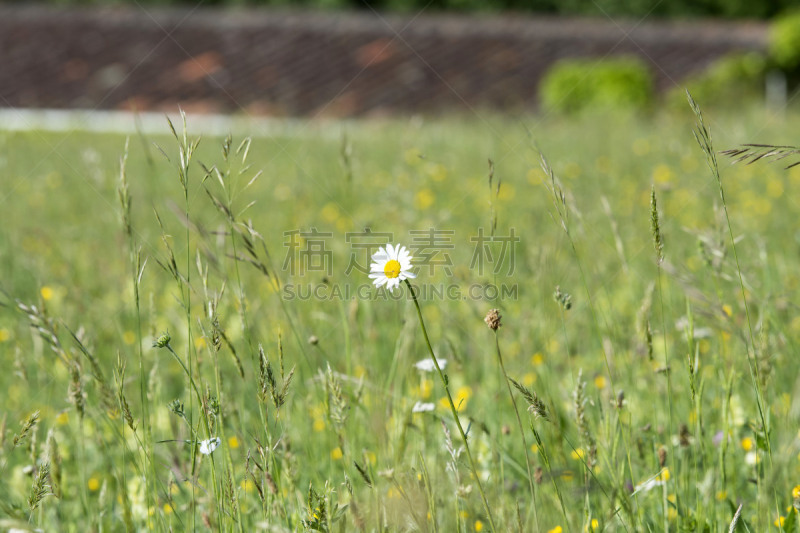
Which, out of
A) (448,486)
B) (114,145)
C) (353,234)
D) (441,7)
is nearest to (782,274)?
(448,486)

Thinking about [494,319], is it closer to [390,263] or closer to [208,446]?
[390,263]

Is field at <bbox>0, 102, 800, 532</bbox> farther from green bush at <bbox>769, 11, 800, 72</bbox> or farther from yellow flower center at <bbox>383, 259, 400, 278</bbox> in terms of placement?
green bush at <bbox>769, 11, 800, 72</bbox>

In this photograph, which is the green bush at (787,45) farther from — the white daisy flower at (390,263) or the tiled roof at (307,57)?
the white daisy flower at (390,263)

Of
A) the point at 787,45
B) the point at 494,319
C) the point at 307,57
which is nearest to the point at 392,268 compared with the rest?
the point at 494,319

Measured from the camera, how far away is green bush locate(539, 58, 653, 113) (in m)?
12.0

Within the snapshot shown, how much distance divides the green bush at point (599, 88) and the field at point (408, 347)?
5933 mm

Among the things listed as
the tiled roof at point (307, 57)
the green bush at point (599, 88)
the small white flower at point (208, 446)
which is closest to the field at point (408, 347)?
the small white flower at point (208, 446)

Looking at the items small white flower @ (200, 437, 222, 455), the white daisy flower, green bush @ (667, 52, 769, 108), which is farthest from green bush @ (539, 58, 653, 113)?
small white flower @ (200, 437, 222, 455)

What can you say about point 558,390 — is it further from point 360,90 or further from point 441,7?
point 441,7

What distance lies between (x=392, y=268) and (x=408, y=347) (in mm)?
508

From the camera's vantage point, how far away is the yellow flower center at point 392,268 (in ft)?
4.18

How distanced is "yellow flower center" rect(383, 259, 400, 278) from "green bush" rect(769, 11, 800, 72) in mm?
15419

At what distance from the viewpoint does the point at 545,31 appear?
16438mm

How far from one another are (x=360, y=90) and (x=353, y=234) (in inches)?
453
